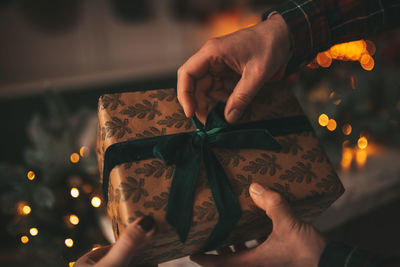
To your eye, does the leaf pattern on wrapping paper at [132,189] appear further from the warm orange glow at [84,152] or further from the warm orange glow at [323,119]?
the warm orange glow at [323,119]

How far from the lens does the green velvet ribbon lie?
712 millimetres

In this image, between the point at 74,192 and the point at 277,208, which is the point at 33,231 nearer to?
the point at 74,192

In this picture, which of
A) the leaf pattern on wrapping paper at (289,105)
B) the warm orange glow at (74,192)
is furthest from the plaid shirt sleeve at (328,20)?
the warm orange glow at (74,192)

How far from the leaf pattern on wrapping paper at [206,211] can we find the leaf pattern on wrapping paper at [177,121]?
22cm

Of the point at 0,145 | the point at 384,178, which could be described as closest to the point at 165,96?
the point at 384,178

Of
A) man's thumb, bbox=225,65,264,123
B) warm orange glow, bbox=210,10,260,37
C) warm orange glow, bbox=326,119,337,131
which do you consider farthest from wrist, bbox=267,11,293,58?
warm orange glow, bbox=210,10,260,37

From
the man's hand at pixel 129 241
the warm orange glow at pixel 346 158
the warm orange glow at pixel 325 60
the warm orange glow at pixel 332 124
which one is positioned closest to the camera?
the man's hand at pixel 129 241

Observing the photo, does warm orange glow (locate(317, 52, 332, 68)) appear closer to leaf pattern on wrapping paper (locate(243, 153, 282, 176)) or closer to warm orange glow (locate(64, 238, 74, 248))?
leaf pattern on wrapping paper (locate(243, 153, 282, 176))

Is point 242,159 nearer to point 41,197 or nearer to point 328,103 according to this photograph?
point 41,197

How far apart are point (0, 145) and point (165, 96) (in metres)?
2.52

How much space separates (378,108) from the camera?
5.85 feet

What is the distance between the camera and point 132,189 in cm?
70

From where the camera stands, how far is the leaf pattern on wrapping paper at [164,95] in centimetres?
83

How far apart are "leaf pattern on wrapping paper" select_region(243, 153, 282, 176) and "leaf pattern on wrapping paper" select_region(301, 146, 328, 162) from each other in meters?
0.10
